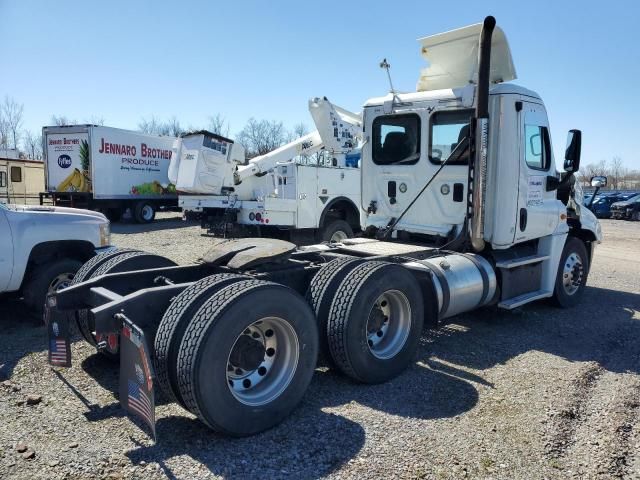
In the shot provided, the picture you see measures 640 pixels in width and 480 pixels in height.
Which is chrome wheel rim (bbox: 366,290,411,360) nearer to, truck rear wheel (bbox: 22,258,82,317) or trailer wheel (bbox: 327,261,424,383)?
trailer wheel (bbox: 327,261,424,383)

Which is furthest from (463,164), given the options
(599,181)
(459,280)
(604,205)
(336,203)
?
(604,205)

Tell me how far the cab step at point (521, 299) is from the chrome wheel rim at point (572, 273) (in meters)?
0.54

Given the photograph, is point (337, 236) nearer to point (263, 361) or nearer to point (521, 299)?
point (521, 299)

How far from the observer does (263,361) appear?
12.3 ft

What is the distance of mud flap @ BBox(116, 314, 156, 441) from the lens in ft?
10.2

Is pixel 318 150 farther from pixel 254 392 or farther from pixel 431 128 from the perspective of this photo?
pixel 254 392

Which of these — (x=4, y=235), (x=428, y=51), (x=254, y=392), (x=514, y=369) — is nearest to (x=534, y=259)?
(x=514, y=369)

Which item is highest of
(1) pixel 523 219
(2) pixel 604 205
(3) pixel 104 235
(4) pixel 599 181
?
(4) pixel 599 181

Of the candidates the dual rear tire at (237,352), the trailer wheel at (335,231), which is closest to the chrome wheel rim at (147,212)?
the trailer wheel at (335,231)

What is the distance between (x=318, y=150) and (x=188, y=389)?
10.6 metres

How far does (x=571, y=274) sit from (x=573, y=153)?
5.56ft

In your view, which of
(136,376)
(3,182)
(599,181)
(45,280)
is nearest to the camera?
(136,376)

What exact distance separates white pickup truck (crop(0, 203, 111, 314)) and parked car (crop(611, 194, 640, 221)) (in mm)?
26118

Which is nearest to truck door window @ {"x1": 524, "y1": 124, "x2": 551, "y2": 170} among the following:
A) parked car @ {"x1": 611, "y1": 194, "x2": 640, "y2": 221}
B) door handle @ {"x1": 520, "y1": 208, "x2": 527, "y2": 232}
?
door handle @ {"x1": 520, "y1": 208, "x2": 527, "y2": 232}
